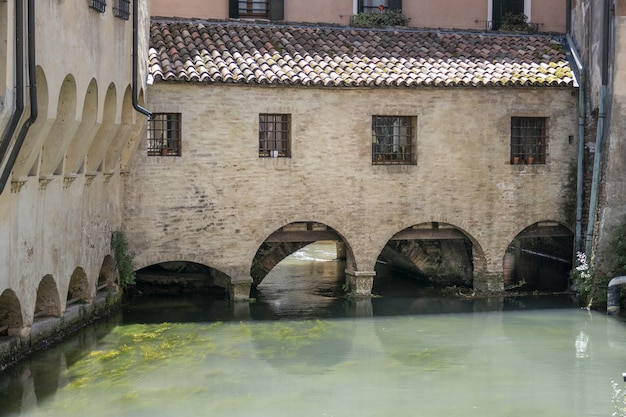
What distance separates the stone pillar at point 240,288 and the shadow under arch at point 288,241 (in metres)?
0.99

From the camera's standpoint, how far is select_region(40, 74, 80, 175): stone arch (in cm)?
1630

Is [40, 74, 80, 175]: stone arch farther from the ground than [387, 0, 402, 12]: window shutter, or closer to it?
closer to it

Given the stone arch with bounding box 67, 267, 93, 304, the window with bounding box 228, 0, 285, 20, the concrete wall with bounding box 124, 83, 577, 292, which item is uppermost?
the window with bounding box 228, 0, 285, 20

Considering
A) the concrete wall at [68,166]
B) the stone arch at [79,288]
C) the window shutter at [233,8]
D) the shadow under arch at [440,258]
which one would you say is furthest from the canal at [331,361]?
the window shutter at [233,8]

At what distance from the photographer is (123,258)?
70.0 feet

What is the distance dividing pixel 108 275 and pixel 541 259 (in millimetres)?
12465

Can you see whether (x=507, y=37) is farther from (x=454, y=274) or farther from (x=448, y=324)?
(x=448, y=324)

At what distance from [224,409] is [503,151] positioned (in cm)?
1118

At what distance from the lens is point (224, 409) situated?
1448cm

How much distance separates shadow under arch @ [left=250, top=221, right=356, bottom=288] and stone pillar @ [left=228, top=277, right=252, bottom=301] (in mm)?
994

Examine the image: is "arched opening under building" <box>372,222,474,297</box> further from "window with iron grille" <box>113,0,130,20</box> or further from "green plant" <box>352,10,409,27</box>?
"window with iron grille" <box>113,0,130,20</box>

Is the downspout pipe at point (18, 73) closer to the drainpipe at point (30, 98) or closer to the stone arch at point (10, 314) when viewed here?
the drainpipe at point (30, 98)

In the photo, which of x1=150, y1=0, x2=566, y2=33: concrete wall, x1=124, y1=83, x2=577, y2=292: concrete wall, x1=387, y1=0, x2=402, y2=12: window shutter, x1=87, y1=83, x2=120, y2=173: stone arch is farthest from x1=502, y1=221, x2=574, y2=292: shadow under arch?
x1=87, y1=83, x2=120, y2=173: stone arch

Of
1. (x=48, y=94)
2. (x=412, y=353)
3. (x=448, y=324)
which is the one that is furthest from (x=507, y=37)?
(x=48, y=94)
